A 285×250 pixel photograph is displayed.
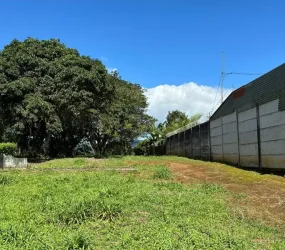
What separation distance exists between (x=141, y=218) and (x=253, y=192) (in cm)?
439

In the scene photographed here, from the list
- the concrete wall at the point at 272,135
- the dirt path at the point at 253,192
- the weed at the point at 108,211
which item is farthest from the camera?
the concrete wall at the point at 272,135

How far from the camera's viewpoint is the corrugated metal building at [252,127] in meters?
13.9

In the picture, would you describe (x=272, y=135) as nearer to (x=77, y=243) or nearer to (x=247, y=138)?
(x=247, y=138)

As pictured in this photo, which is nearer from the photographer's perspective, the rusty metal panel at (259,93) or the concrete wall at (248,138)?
the rusty metal panel at (259,93)

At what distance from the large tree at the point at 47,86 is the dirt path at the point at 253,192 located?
9.55 metres

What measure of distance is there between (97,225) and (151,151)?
115 ft

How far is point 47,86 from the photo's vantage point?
21500 mm

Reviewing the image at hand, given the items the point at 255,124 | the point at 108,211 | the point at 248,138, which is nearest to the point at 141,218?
the point at 108,211

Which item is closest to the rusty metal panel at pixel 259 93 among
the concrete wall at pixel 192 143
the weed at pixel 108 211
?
the concrete wall at pixel 192 143

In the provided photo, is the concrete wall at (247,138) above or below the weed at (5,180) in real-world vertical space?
above

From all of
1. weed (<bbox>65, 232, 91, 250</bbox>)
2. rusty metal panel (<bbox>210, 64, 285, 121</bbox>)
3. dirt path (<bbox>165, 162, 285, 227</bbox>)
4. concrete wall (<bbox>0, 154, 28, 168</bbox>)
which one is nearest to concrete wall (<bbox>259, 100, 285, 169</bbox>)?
rusty metal panel (<bbox>210, 64, 285, 121</bbox>)

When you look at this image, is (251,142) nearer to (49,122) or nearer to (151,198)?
(151,198)

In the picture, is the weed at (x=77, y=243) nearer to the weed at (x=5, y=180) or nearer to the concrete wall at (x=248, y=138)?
the weed at (x=5, y=180)

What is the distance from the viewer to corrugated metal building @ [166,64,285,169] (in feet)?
45.5
